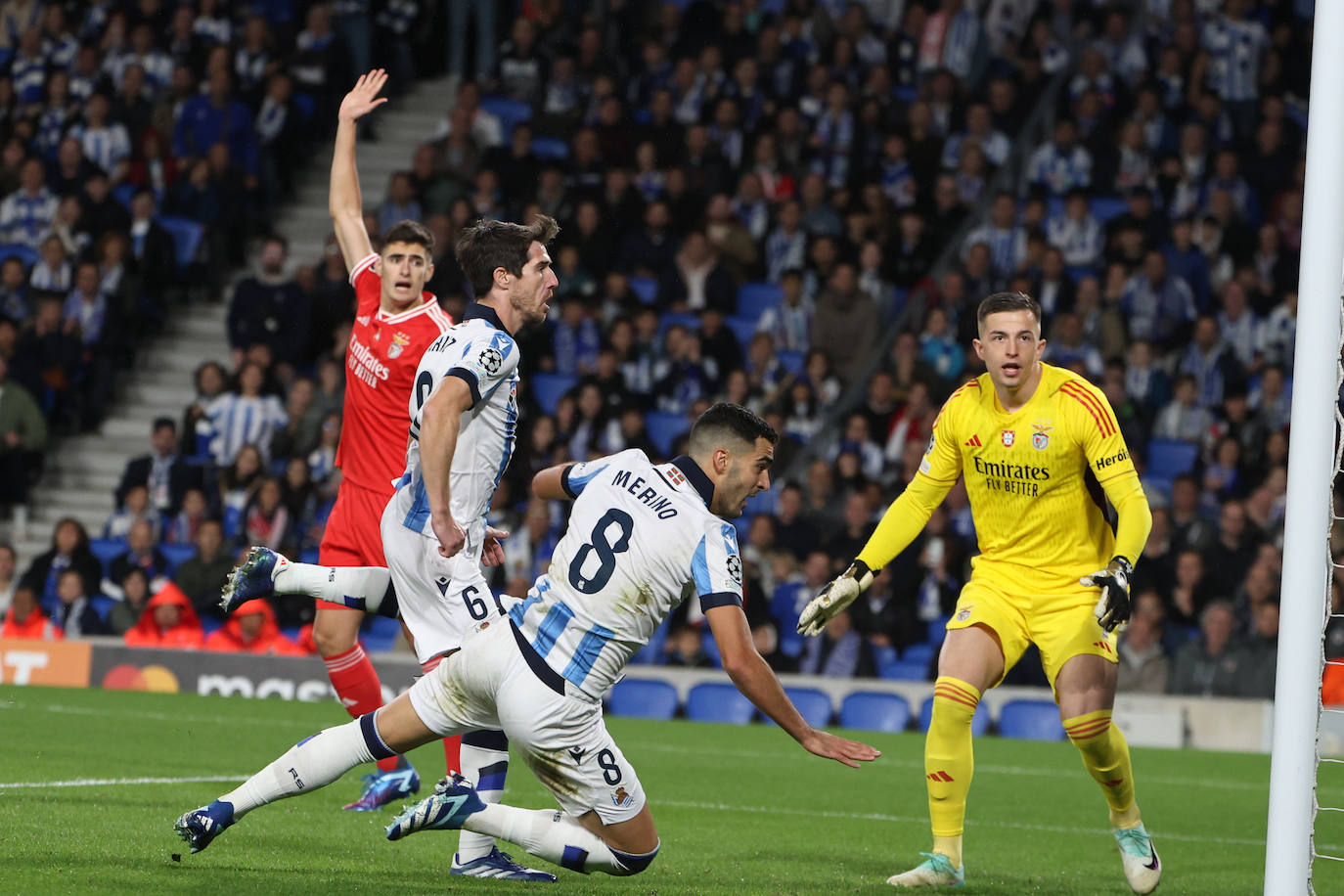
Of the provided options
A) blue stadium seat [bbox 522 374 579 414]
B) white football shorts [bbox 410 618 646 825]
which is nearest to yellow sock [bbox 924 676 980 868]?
white football shorts [bbox 410 618 646 825]

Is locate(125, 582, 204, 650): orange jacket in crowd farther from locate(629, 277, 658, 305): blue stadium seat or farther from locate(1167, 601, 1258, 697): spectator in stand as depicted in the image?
locate(1167, 601, 1258, 697): spectator in stand

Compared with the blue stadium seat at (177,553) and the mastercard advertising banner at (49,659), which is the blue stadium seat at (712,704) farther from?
the mastercard advertising banner at (49,659)

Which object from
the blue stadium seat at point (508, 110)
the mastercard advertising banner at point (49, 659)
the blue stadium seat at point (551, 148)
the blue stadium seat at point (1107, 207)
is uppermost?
the blue stadium seat at point (508, 110)

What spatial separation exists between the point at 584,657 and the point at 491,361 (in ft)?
4.18

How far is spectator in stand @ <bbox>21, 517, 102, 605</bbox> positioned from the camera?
15406 mm

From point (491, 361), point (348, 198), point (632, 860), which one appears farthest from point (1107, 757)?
point (348, 198)

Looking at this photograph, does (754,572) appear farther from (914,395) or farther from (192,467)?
(192,467)

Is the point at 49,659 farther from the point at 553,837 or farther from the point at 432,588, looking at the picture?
the point at 553,837

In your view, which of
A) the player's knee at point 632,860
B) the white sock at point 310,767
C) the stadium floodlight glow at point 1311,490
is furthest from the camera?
the player's knee at point 632,860

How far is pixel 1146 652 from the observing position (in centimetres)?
1400

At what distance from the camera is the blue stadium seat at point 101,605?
15312 millimetres

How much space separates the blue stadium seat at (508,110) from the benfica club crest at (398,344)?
1337 centimetres

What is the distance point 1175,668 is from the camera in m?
13.9

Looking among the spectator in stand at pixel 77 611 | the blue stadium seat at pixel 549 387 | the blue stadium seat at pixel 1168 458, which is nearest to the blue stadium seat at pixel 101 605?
the spectator in stand at pixel 77 611
